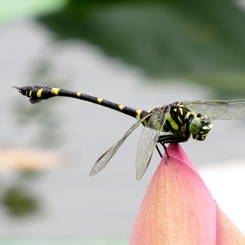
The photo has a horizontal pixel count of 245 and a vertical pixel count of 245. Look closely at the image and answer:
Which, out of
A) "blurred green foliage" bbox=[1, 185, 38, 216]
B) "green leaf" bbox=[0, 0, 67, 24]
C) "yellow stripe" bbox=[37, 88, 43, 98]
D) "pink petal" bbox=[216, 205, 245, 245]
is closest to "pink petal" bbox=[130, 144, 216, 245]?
"pink petal" bbox=[216, 205, 245, 245]

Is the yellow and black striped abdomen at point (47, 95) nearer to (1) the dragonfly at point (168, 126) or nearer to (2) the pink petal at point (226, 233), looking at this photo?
(1) the dragonfly at point (168, 126)

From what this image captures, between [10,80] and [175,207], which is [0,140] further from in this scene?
[175,207]

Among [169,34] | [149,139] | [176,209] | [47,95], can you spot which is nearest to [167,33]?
[169,34]

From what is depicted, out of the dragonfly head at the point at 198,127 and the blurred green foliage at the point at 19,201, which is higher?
the dragonfly head at the point at 198,127

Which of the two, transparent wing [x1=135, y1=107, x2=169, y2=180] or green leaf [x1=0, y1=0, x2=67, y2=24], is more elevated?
green leaf [x1=0, y1=0, x2=67, y2=24]

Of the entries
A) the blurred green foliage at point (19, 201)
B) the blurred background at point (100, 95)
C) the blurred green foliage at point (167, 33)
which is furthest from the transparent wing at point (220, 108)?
the blurred green foliage at point (167, 33)

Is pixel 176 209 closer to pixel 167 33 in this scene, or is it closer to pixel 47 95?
pixel 47 95

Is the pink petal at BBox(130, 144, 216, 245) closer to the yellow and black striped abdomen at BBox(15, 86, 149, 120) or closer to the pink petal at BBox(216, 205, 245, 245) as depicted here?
the pink petal at BBox(216, 205, 245, 245)
